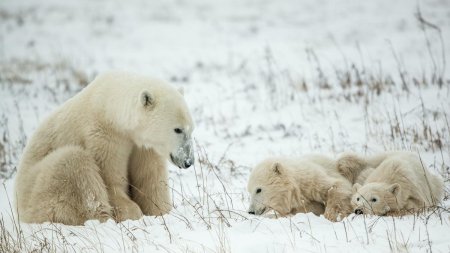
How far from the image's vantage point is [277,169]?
5.15 m

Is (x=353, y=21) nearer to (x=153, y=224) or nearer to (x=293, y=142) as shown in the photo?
(x=293, y=142)

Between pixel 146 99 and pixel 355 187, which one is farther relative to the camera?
pixel 355 187

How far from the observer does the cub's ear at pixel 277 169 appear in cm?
514

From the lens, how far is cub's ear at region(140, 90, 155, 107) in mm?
4609

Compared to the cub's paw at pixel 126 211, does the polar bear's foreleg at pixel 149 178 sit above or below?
above

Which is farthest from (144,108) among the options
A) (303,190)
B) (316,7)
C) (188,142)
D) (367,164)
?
(316,7)

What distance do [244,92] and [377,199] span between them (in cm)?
726

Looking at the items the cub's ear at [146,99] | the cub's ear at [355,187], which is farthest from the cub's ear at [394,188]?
the cub's ear at [146,99]

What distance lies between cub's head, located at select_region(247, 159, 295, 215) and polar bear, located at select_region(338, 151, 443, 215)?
70cm

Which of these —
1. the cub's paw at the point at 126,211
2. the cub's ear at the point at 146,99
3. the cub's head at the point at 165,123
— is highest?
the cub's ear at the point at 146,99

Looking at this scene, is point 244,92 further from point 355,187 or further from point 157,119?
point 157,119

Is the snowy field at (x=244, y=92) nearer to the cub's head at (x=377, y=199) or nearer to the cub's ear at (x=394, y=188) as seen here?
the cub's head at (x=377, y=199)

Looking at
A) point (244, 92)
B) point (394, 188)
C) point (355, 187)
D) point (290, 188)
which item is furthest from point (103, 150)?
point (244, 92)

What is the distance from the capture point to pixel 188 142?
4754 mm
